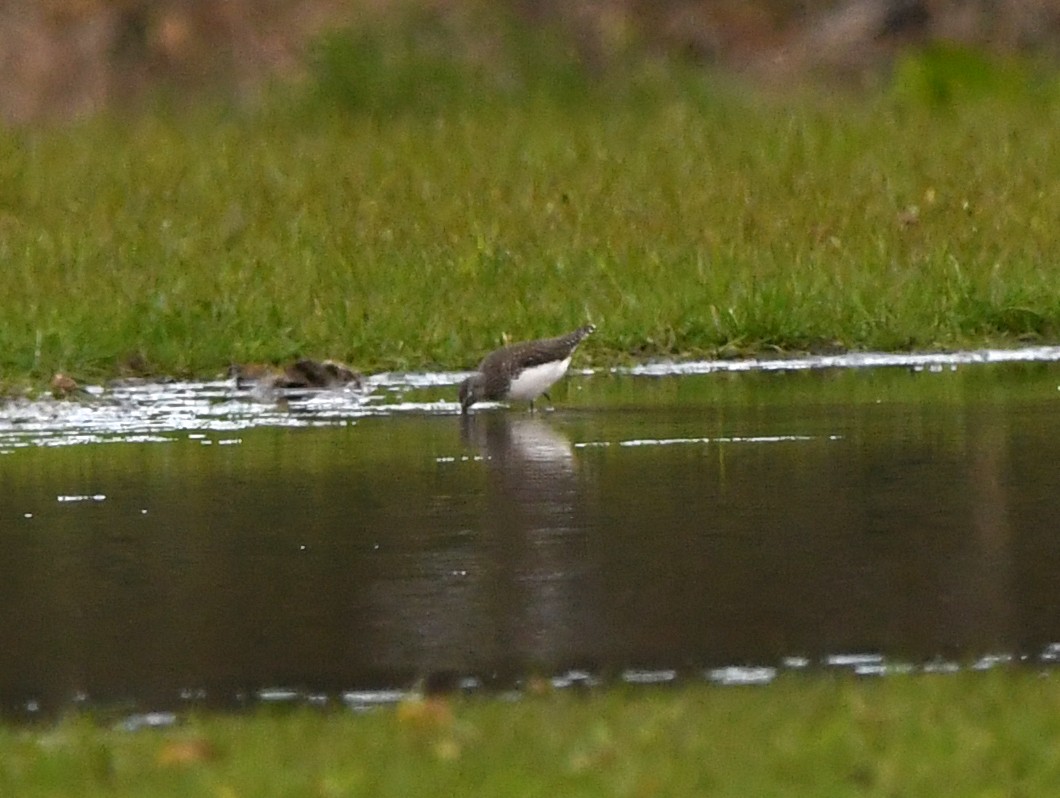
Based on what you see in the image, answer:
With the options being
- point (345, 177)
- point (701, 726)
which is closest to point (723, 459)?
point (701, 726)

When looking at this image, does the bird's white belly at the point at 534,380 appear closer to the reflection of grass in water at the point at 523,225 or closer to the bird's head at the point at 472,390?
the bird's head at the point at 472,390

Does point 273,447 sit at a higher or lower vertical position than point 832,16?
lower

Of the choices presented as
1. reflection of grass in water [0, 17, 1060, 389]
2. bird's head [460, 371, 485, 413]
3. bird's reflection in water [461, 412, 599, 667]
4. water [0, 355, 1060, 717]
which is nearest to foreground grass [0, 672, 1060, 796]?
water [0, 355, 1060, 717]

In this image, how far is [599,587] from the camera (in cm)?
973

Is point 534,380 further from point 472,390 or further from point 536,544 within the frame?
point 536,544

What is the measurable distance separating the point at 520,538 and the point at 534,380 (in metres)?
4.27

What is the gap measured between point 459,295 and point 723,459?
228 inches

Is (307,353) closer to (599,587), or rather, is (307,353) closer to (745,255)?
(745,255)

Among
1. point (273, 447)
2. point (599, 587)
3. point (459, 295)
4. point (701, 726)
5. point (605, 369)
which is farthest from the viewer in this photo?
point (459, 295)

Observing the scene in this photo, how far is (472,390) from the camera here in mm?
14852

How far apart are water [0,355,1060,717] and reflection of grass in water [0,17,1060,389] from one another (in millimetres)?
1376

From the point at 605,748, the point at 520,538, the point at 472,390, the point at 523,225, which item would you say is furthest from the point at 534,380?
the point at 605,748

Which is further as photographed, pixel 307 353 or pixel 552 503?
pixel 307 353

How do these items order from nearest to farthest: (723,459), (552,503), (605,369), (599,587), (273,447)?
1. (599,587)
2. (552,503)
3. (723,459)
4. (273,447)
5. (605,369)
